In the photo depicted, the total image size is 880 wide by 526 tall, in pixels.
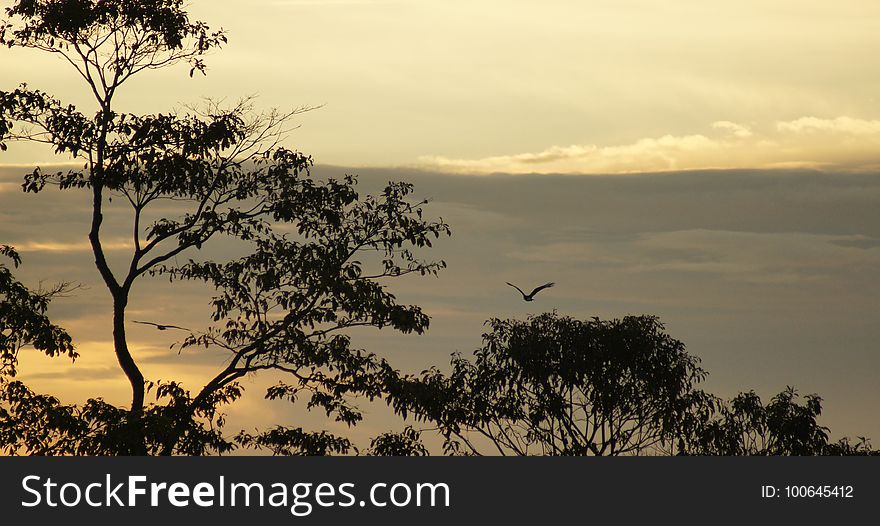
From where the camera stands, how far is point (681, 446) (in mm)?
32938

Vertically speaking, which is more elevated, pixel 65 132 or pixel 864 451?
pixel 65 132

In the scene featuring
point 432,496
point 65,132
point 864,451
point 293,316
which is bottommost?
point 864,451

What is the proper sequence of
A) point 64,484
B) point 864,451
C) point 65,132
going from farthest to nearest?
point 864,451
point 65,132
point 64,484

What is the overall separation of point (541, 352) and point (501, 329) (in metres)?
1.40

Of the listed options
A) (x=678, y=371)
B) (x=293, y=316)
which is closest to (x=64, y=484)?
(x=293, y=316)

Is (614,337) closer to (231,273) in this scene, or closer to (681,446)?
(681,446)

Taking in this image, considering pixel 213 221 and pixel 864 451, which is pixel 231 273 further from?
pixel 864 451

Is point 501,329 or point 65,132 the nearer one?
point 65,132

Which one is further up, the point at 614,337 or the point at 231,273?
the point at 231,273

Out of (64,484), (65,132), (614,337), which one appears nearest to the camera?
(64,484)

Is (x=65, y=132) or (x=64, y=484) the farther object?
(x=65, y=132)

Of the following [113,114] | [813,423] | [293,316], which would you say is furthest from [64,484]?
[813,423]

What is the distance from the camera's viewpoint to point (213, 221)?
26.6 m

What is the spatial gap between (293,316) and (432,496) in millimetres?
8479
